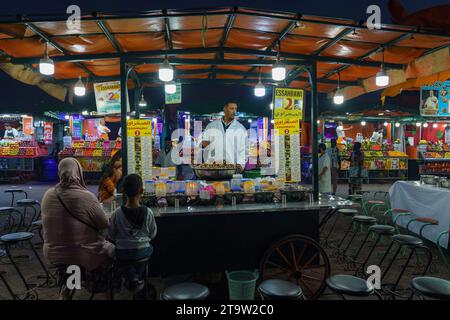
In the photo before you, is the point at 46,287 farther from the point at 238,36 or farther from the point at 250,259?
the point at 238,36

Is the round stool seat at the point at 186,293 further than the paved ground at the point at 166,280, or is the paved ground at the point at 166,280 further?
the paved ground at the point at 166,280

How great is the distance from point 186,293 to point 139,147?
3757mm

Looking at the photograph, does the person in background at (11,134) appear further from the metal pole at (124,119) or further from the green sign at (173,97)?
the metal pole at (124,119)

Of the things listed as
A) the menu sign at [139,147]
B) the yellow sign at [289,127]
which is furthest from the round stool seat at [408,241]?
the menu sign at [139,147]

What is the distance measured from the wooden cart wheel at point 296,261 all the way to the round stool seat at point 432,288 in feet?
5.62

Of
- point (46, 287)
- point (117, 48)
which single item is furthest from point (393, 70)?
point (46, 287)

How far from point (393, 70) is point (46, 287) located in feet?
28.3

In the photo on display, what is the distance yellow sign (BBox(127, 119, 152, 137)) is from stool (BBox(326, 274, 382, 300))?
4.30 meters

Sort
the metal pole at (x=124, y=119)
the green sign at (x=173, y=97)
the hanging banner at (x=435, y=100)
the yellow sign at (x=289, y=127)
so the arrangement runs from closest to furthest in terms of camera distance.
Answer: the metal pole at (x=124, y=119), the yellow sign at (x=289, y=127), the green sign at (x=173, y=97), the hanging banner at (x=435, y=100)

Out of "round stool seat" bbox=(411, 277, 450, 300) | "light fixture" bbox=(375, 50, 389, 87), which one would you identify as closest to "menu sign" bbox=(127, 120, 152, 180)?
"round stool seat" bbox=(411, 277, 450, 300)

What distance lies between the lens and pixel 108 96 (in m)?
7.88

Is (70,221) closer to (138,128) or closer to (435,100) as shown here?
(138,128)

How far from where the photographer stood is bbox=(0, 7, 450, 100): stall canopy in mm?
4789

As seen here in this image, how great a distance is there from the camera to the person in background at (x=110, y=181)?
5.59 meters
